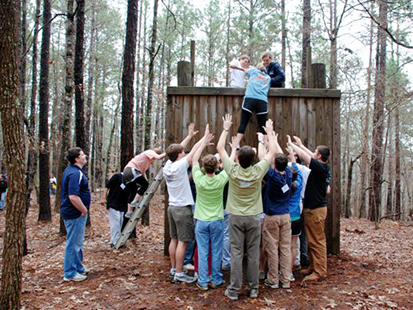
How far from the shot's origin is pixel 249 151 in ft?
15.3

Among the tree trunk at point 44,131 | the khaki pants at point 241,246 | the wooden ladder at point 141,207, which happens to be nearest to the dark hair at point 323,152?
the khaki pants at point 241,246

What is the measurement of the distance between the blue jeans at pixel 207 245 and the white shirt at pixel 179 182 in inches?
19.8

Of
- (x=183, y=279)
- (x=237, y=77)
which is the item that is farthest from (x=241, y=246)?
(x=237, y=77)

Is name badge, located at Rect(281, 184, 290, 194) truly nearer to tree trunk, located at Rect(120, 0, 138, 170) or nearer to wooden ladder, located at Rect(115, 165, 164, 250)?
wooden ladder, located at Rect(115, 165, 164, 250)

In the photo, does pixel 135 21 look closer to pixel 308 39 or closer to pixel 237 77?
pixel 237 77

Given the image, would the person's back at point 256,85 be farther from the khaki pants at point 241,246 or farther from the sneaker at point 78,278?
the sneaker at point 78,278

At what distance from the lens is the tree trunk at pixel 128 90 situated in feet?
29.8

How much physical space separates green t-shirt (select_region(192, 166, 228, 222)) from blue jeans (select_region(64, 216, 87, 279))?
2136 millimetres

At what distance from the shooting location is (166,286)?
5281mm

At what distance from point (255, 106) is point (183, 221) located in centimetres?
259

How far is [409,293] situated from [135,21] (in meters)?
8.81

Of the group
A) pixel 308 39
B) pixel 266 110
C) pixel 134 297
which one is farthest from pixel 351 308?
pixel 308 39

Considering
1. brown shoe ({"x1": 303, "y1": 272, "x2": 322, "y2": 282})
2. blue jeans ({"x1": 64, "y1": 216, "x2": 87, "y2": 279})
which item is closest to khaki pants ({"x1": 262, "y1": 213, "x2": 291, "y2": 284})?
brown shoe ({"x1": 303, "y1": 272, "x2": 322, "y2": 282})

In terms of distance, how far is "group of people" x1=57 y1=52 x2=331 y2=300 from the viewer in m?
4.82
